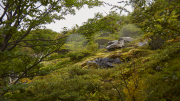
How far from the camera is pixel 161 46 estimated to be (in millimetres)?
7141

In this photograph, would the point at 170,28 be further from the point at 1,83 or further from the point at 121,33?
the point at 121,33

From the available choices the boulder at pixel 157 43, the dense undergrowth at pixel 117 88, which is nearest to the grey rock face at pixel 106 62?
the dense undergrowth at pixel 117 88

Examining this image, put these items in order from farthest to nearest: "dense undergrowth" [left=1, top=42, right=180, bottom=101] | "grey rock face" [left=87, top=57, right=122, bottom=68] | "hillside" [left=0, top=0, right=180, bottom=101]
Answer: "grey rock face" [left=87, top=57, right=122, bottom=68] < "dense undergrowth" [left=1, top=42, right=180, bottom=101] < "hillside" [left=0, top=0, right=180, bottom=101]

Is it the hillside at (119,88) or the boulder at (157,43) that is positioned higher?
the boulder at (157,43)

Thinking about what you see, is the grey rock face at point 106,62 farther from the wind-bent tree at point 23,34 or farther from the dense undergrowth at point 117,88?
→ the wind-bent tree at point 23,34

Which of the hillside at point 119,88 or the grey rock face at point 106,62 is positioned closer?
the hillside at point 119,88

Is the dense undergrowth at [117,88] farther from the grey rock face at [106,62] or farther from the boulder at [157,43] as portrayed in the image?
the boulder at [157,43]

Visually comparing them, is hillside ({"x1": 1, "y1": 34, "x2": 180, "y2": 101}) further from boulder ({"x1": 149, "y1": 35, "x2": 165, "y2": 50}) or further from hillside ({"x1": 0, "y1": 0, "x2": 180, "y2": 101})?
boulder ({"x1": 149, "y1": 35, "x2": 165, "y2": 50})

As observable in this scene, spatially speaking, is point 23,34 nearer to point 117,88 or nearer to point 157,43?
point 117,88

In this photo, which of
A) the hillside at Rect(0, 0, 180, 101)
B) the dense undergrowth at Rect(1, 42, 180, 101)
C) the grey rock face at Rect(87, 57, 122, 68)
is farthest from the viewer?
the grey rock face at Rect(87, 57, 122, 68)

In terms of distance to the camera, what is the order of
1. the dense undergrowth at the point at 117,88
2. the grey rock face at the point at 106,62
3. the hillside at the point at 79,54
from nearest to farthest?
the hillside at the point at 79,54 → the dense undergrowth at the point at 117,88 → the grey rock face at the point at 106,62

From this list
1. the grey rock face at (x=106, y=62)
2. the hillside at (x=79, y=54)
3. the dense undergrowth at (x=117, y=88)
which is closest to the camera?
the hillside at (x=79, y=54)

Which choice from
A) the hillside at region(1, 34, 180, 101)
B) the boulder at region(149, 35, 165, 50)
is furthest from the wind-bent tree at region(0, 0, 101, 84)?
the boulder at region(149, 35, 165, 50)

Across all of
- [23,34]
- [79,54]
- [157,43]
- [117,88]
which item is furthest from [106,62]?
[23,34]
